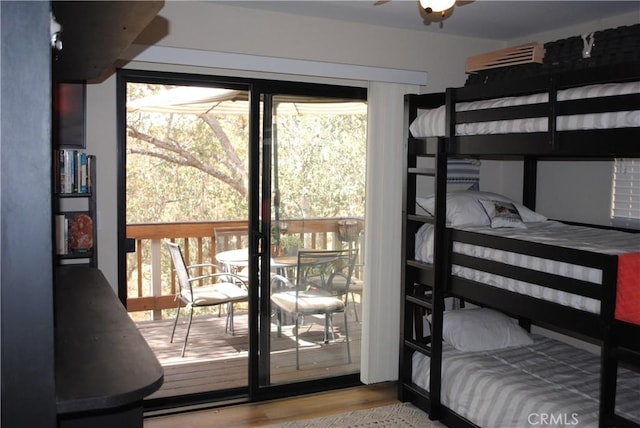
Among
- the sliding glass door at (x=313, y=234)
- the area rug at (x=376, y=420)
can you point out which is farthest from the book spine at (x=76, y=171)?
the area rug at (x=376, y=420)

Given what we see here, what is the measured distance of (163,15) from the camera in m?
3.42

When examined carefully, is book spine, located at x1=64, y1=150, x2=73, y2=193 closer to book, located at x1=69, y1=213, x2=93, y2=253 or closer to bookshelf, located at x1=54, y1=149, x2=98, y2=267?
bookshelf, located at x1=54, y1=149, x2=98, y2=267

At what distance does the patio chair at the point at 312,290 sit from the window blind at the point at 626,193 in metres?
1.69

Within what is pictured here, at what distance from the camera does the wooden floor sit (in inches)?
139

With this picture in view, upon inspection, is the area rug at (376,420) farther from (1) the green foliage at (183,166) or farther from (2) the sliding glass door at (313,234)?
(1) the green foliage at (183,166)

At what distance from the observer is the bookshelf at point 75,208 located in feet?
10.4

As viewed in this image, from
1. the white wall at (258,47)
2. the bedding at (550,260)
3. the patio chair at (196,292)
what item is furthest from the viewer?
the patio chair at (196,292)

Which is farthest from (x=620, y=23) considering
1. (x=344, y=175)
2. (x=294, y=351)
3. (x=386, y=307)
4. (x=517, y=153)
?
(x=294, y=351)

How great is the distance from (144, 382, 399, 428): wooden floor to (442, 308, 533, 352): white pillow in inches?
23.9

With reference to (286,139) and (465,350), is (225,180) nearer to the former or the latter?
(286,139)

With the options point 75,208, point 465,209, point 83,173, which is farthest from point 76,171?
point 465,209

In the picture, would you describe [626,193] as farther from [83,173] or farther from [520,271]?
[83,173]

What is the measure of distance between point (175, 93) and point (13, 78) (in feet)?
14.0

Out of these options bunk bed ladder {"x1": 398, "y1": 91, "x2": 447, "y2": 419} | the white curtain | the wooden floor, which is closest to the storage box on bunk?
bunk bed ladder {"x1": 398, "y1": 91, "x2": 447, "y2": 419}
